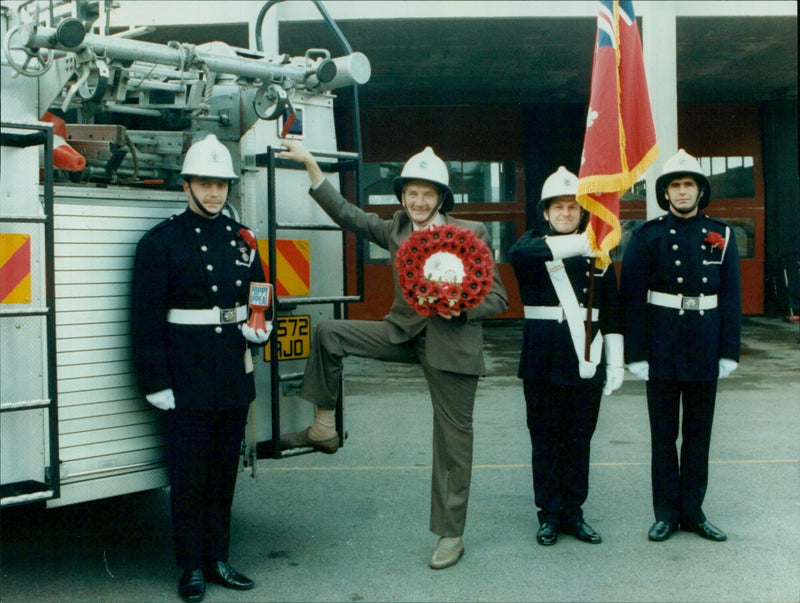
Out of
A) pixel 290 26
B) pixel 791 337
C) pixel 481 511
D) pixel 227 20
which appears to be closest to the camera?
pixel 481 511

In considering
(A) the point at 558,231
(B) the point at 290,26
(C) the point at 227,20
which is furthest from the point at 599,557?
(B) the point at 290,26

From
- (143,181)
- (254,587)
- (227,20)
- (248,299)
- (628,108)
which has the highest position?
(227,20)

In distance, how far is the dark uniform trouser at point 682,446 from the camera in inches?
210

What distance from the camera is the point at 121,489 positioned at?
179 inches

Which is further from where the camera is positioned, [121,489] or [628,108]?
[628,108]

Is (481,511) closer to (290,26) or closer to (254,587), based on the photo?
(254,587)

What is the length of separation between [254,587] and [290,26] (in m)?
11.3

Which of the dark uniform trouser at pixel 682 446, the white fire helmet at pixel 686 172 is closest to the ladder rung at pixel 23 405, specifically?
the dark uniform trouser at pixel 682 446

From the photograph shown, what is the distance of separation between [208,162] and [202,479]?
4.87 feet

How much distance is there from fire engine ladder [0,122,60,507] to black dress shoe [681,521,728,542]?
11.3 ft

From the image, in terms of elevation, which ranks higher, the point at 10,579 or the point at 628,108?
the point at 628,108

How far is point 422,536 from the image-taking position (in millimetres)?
5441

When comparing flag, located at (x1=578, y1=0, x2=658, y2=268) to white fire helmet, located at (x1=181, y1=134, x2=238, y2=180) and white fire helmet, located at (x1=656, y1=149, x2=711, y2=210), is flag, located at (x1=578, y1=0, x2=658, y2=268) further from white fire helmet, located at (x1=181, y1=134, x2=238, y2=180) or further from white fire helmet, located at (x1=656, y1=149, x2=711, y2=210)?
white fire helmet, located at (x1=181, y1=134, x2=238, y2=180)

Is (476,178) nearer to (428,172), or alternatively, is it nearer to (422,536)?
(422,536)
